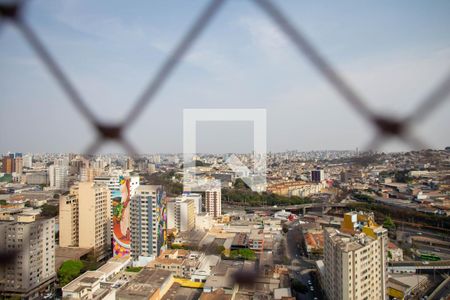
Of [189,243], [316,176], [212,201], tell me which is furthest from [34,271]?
[316,176]

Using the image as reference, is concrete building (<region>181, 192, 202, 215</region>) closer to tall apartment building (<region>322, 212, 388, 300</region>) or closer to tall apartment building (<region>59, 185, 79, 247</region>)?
tall apartment building (<region>59, 185, 79, 247</region>)

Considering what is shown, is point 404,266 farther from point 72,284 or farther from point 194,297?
point 72,284

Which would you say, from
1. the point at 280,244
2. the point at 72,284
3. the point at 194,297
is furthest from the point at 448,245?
the point at 72,284

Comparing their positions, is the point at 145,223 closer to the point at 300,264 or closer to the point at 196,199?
the point at 196,199

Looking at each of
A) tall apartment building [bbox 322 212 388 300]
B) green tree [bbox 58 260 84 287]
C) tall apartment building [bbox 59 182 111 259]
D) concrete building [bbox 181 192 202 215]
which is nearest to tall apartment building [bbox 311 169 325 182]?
concrete building [bbox 181 192 202 215]

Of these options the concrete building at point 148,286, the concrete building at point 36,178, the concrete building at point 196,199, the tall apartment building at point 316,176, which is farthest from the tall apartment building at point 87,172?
the tall apartment building at point 316,176

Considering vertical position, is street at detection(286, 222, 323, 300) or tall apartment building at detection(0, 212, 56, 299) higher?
tall apartment building at detection(0, 212, 56, 299)

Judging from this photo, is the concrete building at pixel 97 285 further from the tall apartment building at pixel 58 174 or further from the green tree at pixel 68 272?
the tall apartment building at pixel 58 174
